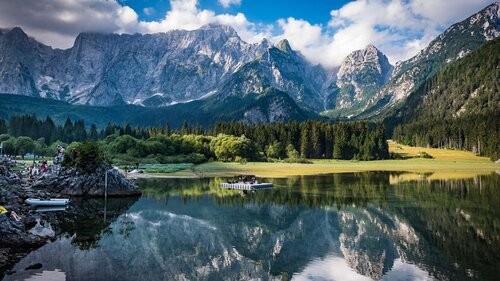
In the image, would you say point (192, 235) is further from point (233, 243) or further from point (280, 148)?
point (280, 148)

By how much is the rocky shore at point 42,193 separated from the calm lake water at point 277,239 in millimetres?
1986

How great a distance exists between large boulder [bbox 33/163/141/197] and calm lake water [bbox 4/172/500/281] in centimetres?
495

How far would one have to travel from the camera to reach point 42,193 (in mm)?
61438

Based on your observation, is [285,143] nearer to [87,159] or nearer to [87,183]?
[87,159]

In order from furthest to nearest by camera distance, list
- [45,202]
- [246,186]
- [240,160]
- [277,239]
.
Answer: [240,160]
[246,186]
[45,202]
[277,239]

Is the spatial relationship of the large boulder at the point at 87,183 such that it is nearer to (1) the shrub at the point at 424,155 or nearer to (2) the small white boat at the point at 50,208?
(2) the small white boat at the point at 50,208

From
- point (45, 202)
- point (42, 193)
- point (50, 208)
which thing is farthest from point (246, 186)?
point (45, 202)

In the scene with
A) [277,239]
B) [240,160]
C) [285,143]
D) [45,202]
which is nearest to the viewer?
[277,239]

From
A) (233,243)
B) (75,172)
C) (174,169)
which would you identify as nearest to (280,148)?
(174,169)

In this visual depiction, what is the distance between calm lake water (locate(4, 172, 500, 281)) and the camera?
28.0 metres

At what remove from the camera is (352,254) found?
32.8 metres

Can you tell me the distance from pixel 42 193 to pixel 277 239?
41.2 m

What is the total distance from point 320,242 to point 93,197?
44.7 meters

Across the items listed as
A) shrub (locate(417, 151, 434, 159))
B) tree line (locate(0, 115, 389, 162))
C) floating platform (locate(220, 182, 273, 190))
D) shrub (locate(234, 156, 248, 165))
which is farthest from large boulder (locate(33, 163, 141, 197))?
shrub (locate(417, 151, 434, 159))
